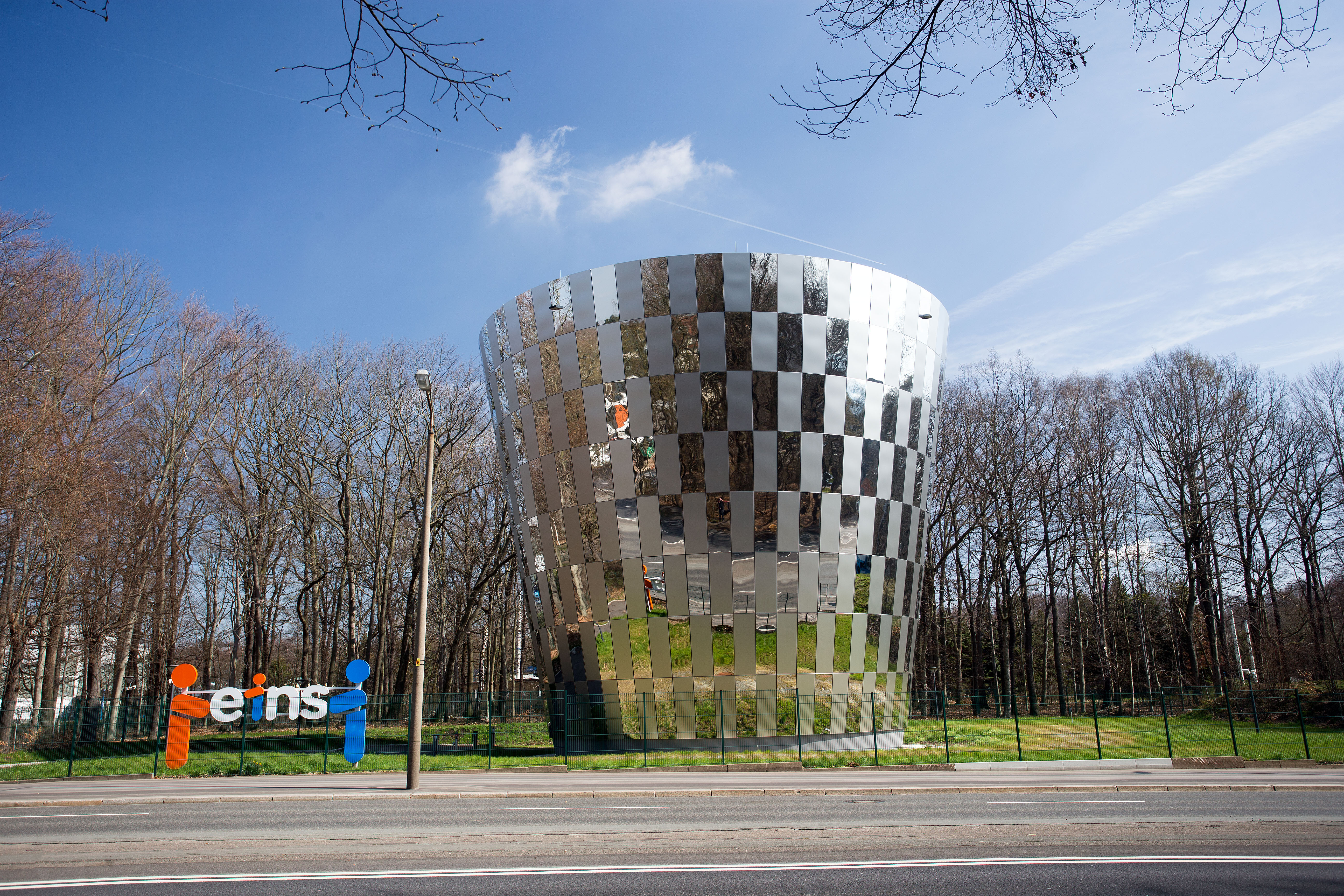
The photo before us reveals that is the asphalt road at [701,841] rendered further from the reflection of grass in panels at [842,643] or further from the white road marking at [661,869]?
the reflection of grass in panels at [842,643]

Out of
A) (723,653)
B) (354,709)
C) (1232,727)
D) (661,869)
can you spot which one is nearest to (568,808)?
(661,869)

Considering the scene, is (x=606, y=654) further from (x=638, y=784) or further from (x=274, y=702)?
(x=274, y=702)

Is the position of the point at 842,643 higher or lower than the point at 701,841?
higher

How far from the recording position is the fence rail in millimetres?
20719

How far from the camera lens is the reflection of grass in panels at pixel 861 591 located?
23094mm

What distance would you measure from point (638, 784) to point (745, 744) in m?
6.60

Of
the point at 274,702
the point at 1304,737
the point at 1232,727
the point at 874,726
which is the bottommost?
the point at 1304,737

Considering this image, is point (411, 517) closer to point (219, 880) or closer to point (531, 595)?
point (531, 595)

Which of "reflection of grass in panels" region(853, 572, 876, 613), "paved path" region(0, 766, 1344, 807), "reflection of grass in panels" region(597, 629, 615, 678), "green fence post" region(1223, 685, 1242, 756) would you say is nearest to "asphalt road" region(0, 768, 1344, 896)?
"paved path" region(0, 766, 1344, 807)

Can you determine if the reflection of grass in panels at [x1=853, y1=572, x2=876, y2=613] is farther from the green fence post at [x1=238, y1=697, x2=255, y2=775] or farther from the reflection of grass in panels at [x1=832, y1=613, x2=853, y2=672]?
the green fence post at [x1=238, y1=697, x2=255, y2=775]

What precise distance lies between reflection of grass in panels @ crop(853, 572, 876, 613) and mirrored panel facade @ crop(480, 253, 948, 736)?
1.9 inches

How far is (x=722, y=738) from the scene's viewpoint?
70.7ft

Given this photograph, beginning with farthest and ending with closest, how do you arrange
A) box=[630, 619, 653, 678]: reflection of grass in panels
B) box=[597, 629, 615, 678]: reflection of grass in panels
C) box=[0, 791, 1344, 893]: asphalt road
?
1. box=[597, 629, 615, 678]: reflection of grass in panels
2. box=[630, 619, 653, 678]: reflection of grass in panels
3. box=[0, 791, 1344, 893]: asphalt road

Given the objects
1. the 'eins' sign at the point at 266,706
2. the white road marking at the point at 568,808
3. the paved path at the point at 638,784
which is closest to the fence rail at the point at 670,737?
the 'eins' sign at the point at 266,706
